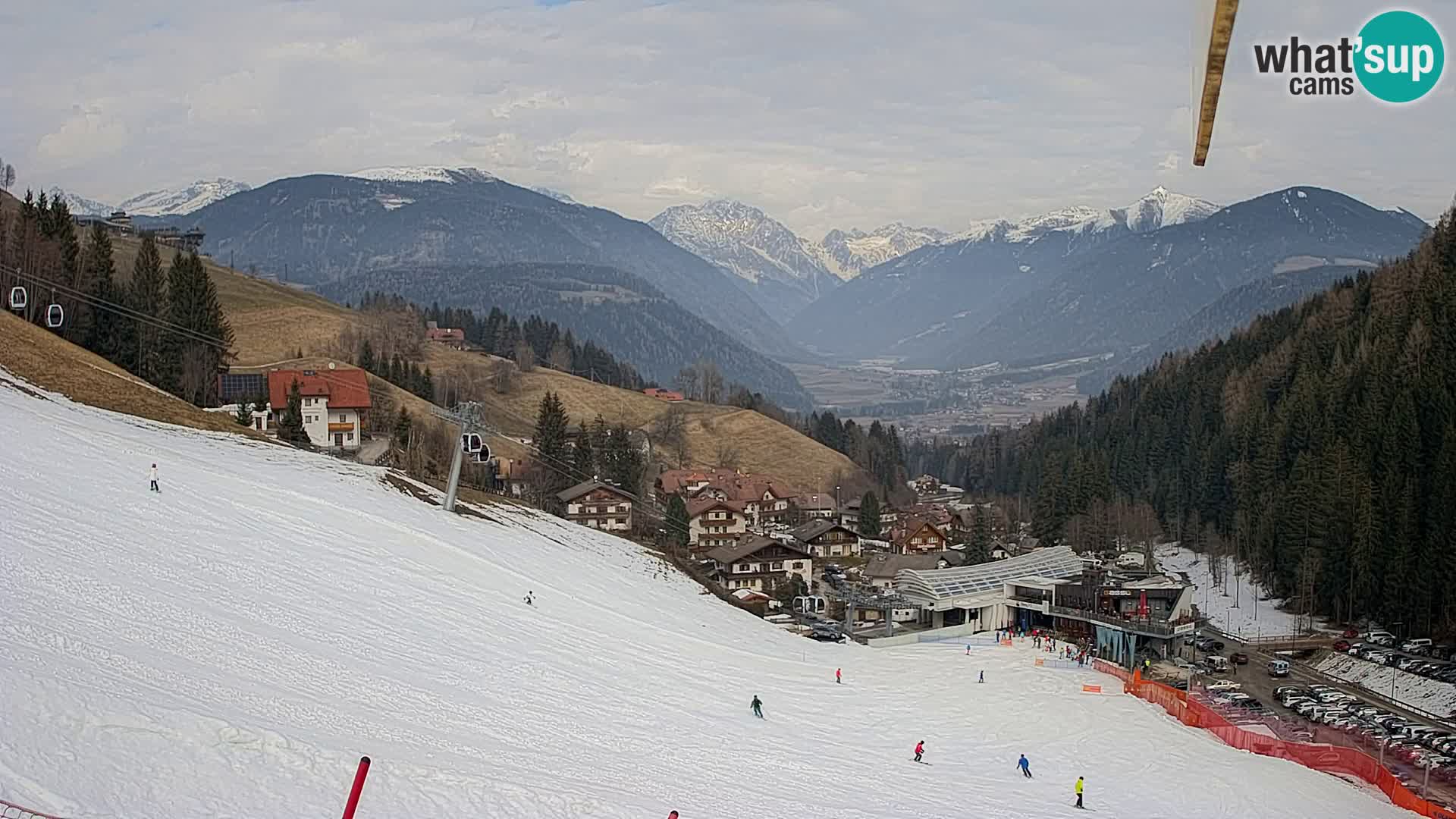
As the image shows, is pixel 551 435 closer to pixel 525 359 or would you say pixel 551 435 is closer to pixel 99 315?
pixel 99 315

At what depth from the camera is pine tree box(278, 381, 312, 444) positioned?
64.5m

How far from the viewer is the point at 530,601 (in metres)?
38.4

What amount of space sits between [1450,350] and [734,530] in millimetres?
50878

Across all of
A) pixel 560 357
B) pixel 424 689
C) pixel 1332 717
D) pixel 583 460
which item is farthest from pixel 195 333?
pixel 560 357

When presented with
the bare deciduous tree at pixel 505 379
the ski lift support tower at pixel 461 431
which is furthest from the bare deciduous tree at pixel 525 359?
the ski lift support tower at pixel 461 431

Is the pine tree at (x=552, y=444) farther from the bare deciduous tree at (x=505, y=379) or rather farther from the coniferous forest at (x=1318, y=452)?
the bare deciduous tree at (x=505, y=379)

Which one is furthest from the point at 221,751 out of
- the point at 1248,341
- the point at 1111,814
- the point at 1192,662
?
the point at 1248,341

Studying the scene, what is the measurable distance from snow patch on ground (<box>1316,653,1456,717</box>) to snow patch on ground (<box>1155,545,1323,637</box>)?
9501 millimetres

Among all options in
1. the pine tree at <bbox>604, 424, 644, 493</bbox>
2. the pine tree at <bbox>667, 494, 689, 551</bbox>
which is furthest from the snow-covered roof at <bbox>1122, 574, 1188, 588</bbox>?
the pine tree at <bbox>604, 424, 644, 493</bbox>

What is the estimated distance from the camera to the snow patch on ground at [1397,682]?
44.5 meters

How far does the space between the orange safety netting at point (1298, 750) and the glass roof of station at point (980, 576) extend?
73.5 ft

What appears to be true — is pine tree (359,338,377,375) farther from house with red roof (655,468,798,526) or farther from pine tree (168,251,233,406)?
pine tree (168,251,233,406)

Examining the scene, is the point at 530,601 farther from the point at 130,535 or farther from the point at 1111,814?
the point at 1111,814

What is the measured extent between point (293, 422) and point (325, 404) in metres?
8.69
